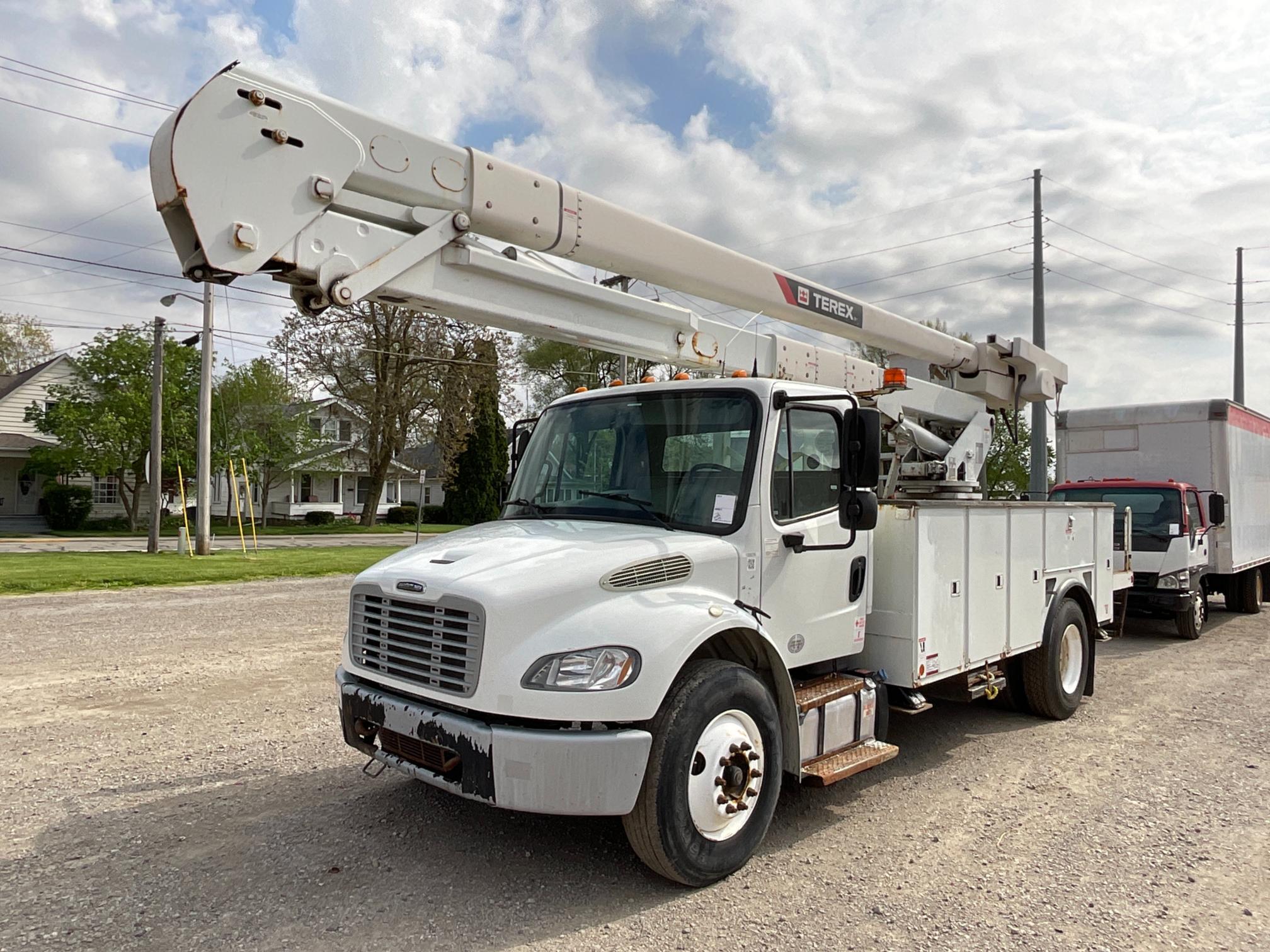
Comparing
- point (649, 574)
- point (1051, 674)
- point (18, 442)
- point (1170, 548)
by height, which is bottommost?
point (1051, 674)

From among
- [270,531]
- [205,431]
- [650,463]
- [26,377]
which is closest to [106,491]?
[26,377]

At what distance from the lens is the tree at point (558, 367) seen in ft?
139

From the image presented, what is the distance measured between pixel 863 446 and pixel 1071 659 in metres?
4.19

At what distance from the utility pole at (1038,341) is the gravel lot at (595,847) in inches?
520

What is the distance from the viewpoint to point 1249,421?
43.7 feet

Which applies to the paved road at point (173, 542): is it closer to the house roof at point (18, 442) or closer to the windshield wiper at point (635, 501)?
the house roof at point (18, 442)

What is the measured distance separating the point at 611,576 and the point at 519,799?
0.99 m

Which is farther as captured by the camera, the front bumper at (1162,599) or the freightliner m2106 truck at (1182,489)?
the freightliner m2106 truck at (1182,489)

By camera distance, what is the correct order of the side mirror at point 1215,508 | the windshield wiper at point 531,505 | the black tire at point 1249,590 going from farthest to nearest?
1. the black tire at point 1249,590
2. the side mirror at point 1215,508
3. the windshield wiper at point 531,505

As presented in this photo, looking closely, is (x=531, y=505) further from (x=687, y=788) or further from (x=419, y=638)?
(x=687, y=788)

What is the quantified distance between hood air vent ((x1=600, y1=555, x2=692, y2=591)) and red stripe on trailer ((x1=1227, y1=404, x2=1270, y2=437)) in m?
11.5

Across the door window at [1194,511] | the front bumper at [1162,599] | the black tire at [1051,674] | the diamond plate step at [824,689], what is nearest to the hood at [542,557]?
the diamond plate step at [824,689]

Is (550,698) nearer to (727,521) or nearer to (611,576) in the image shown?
(611,576)

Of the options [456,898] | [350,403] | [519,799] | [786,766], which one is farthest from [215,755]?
[350,403]
